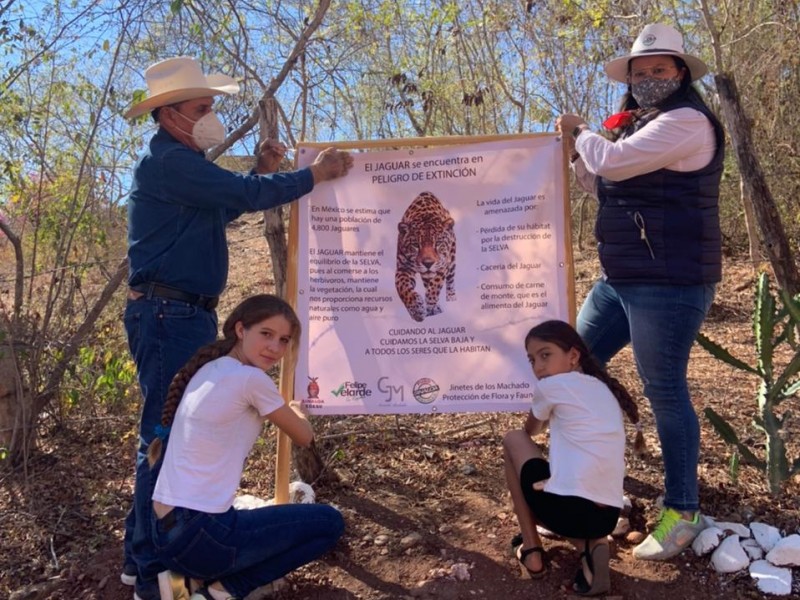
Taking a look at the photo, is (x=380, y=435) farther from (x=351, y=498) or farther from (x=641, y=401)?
(x=641, y=401)

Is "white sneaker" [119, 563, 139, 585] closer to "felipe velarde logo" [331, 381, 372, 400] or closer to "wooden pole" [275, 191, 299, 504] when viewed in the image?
"wooden pole" [275, 191, 299, 504]

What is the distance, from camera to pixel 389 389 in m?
3.81

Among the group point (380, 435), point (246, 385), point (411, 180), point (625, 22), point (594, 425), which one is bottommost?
point (380, 435)

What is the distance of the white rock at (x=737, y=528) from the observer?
335 cm

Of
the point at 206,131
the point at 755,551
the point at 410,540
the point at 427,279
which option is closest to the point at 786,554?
the point at 755,551

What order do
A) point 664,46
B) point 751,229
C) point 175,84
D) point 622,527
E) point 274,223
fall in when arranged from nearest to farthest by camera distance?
point 664,46, point 175,84, point 622,527, point 274,223, point 751,229

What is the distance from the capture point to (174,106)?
129 inches

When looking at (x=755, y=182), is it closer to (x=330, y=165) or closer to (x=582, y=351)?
(x=582, y=351)

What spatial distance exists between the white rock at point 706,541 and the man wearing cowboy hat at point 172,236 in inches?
92.4

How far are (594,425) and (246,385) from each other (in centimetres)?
143

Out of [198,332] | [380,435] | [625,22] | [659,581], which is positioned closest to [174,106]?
[198,332]

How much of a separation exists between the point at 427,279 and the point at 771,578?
2023 millimetres

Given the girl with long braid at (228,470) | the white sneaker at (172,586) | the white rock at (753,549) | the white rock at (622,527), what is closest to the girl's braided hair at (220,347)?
the girl with long braid at (228,470)

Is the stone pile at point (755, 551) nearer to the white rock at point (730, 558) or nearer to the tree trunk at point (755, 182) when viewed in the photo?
the white rock at point (730, 558)
